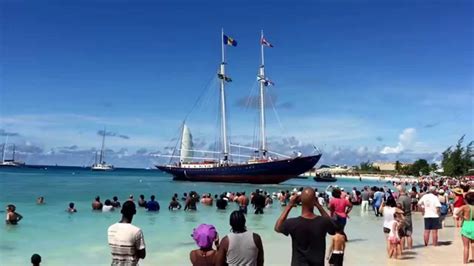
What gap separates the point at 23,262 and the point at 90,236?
452 centimetres

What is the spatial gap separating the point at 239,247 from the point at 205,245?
0.37m

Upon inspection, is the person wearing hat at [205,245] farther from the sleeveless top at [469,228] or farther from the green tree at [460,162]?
the green tree at [460,162]

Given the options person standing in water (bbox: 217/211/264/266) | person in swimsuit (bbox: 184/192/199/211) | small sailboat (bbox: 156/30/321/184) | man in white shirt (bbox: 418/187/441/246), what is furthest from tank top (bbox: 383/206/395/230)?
small sailboat (bbox: 156/30/321/184)

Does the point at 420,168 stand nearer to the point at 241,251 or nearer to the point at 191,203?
the point at 191,203

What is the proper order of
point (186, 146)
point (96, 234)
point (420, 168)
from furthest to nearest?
point (420, 168)
point (186, 146)
point (96, 234)

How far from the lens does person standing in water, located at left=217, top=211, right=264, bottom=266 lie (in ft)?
16.7

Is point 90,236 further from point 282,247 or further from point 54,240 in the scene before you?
point 282,247

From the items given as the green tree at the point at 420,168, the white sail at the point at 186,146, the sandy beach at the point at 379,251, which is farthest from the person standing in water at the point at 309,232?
the green tree at the point at 420,168

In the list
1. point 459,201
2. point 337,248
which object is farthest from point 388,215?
point 459,201

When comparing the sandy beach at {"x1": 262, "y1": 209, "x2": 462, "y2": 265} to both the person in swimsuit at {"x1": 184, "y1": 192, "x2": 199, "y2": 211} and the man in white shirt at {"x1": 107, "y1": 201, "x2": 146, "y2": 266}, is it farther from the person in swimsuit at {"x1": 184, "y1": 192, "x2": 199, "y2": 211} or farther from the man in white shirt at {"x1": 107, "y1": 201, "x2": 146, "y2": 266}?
the person in swimsuit at {"x1": 184, "y1": 192, "x2": 199, "y2": 211}

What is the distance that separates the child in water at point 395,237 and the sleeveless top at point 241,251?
750 cm

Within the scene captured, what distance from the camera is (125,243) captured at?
5.63 m

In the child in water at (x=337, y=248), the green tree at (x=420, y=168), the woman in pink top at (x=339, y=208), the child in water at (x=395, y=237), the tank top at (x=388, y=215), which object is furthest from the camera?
the green tree at (x=420, y=168)

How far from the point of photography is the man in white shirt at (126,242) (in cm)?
564
